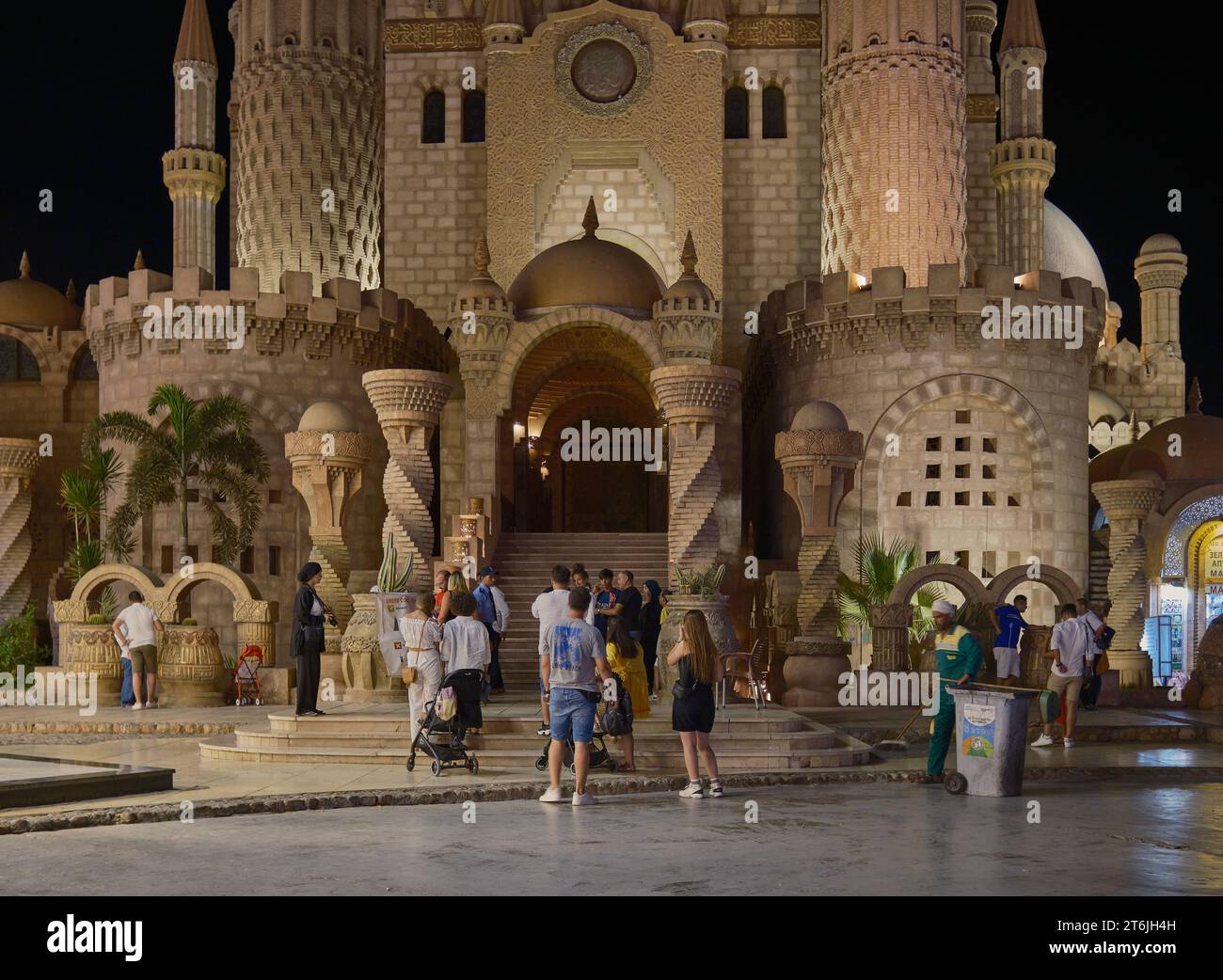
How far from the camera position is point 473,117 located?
119 ft

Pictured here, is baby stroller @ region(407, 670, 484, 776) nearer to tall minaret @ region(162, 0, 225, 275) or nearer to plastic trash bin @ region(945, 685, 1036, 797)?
plastic trash bin @ region(945, 685, 1036, 797)

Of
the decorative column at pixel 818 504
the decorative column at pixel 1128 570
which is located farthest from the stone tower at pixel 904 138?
the decorative column at pixel 818 504

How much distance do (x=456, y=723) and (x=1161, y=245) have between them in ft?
115

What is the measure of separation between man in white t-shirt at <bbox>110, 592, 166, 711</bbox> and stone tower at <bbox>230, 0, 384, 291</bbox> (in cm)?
1382

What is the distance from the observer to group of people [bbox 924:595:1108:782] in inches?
500

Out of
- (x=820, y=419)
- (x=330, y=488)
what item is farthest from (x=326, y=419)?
(x=820, y=419)

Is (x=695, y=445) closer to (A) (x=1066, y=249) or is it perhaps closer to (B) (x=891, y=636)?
(B) (x=891, y=636)

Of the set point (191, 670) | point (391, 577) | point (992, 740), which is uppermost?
point (391, 577)

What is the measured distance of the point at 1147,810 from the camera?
11547 mm

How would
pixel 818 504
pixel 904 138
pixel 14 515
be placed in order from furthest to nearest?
1. pixel 904 138
2. pixel 14 515
3. pixel 818 504

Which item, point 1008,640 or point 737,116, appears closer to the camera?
point 1008,640

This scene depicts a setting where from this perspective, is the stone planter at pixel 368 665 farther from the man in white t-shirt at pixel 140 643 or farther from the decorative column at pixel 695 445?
the decorative column at pixel 695 445

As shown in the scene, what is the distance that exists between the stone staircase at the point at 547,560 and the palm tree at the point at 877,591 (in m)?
3.12

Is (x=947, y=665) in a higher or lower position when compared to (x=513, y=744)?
higher
